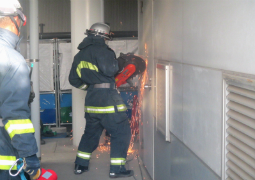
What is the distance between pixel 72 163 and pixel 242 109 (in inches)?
153

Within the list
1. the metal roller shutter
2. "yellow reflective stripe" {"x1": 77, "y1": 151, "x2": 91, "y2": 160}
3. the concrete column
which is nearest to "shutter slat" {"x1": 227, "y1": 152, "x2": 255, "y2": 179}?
the metal roller shutter

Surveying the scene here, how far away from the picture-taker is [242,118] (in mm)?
1576

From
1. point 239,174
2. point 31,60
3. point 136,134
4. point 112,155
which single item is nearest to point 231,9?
point 239,174

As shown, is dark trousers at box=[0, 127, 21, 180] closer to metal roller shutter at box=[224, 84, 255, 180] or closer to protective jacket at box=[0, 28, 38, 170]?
protective jacket at box=[0, 28, 38, 170]

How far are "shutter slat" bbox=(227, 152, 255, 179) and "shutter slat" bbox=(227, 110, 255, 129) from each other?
214 millimetres

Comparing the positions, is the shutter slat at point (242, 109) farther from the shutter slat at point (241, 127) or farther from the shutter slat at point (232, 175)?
the shutter slat at point (232, 175)

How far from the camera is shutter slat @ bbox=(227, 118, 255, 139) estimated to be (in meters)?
1.49

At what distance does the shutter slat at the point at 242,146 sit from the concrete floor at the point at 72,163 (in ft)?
9.22

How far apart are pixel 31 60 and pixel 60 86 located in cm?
411

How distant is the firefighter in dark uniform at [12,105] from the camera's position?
2.00 meters

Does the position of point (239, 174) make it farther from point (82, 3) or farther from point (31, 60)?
point (82, 3)

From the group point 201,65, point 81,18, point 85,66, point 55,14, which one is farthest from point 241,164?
point 55,14

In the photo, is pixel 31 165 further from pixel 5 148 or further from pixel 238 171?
pixel 238 171

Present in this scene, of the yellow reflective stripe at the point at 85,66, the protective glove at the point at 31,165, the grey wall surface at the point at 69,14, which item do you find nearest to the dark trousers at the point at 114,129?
the yellow reflective stripe at the point at 85,66
